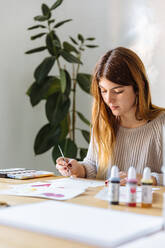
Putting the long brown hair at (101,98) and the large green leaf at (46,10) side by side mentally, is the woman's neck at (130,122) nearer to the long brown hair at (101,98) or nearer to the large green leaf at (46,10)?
the long brown hair at (101,98)

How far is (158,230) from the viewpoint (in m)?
0.95

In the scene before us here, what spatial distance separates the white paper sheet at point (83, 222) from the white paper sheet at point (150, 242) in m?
0.02

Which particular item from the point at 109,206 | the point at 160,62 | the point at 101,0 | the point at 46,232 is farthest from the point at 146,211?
the point at 101,0

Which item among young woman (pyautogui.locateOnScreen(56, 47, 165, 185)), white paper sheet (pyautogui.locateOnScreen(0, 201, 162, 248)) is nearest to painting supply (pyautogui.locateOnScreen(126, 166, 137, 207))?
white paper sheet (pyautogui.locateOnScreen(0, 201, 162, 248))

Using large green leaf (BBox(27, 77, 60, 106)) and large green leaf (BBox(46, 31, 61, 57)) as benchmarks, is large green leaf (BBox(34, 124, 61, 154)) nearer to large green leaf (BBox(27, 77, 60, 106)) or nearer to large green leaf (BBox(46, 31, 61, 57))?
large green leaf (BBox(27, 77, 60, 106))

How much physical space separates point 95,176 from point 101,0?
2.12 meters

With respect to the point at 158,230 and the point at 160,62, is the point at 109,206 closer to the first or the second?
the point at 158,230

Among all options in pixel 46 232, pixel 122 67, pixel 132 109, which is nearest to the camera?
pixel 46 232

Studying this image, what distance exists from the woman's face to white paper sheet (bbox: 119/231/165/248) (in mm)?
1127

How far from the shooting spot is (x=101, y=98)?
2.11 meters

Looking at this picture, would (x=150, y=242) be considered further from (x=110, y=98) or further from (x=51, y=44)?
(x=51, y=44)

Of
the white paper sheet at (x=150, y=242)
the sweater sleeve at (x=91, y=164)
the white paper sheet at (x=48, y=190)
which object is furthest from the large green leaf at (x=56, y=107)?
the white paper sheet at (x=150, y=242)

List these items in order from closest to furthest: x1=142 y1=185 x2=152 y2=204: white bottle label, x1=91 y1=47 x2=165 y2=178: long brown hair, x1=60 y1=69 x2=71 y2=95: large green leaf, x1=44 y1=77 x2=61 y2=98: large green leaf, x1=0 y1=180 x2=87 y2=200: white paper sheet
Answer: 1. x1=142 y1=185 x2=152 y2=204: white bottle label
2. x1=0 y1=180 x2=87 y2=200: white paper sheet
3. x1=91 y1=47 x2=165 y2=178: long brown hair
4. x1=60 y1=69 x2=71 y2=95: large green leaf
5. x1=44 y1=77 x2=61 y2=98: large green leaf

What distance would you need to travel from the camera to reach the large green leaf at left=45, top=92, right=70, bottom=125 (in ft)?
10.5
